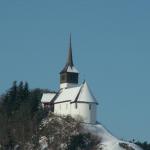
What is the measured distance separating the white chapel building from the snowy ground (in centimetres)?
137

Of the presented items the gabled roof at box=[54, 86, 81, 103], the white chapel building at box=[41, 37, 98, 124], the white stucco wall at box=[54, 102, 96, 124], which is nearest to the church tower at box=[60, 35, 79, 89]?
the white chapel building at box=[41, 37, 98, 124]

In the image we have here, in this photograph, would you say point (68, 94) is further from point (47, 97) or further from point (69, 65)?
point (69, 65)

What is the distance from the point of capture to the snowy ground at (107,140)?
171750 mm

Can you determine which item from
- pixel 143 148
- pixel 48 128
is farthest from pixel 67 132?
pixel 143 148

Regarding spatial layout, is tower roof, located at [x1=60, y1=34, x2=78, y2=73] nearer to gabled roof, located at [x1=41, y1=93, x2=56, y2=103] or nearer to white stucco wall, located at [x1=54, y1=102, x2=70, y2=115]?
gabled roof, located at [x1=41, y1=93, x2=56, y2=103]

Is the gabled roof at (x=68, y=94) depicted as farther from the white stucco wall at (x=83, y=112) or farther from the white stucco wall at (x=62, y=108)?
the white stucco wall at (x=83, y=112)

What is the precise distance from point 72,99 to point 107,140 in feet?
26.7

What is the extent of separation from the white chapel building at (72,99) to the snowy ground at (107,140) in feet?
4.50

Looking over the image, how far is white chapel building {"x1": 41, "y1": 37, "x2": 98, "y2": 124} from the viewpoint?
6993 inches

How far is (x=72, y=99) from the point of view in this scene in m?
178

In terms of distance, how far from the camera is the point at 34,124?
536ft

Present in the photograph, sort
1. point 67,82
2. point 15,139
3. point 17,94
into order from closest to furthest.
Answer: point 15,139, point 17,94, point 67,82

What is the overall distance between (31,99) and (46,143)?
7168 millimetres

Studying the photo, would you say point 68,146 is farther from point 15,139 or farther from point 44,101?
point 44,101
